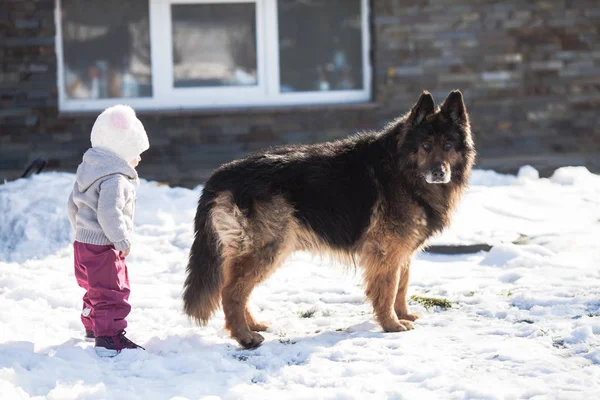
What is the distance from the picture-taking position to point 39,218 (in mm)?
7371

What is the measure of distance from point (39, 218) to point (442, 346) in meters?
4.39

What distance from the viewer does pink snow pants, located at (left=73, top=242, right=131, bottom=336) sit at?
15.1 feet

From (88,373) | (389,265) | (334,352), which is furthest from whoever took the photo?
(389,265)

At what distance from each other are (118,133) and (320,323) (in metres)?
1.87

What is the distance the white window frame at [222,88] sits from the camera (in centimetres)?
978

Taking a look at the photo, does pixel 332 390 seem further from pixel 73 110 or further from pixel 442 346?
pixel 73 110

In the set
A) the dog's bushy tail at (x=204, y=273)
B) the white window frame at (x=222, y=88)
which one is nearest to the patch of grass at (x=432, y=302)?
the dog's bushy tail at (x=204, y=273)

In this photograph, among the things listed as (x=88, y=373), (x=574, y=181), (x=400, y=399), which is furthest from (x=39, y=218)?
(x=574, y=181)

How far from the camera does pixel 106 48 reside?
32.2ft

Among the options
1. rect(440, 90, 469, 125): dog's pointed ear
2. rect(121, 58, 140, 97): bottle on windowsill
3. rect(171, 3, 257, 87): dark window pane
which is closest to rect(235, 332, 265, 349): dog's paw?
rect(440, 90, 469, 125): dog's pointed ear

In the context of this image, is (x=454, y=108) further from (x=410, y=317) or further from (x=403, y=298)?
(x=410, y=317)

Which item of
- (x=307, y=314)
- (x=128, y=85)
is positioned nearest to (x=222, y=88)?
(x=128, y=85)

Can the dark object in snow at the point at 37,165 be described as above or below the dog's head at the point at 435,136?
below

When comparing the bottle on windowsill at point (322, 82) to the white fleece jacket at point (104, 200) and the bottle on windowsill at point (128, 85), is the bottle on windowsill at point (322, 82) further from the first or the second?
the white fleece jacket at point (104, 200)
